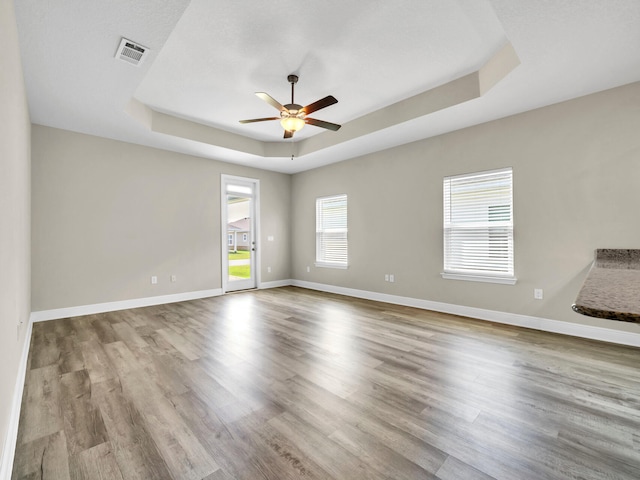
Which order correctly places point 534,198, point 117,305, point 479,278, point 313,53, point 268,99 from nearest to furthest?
point 313,53, point 268,99, point 534,198, point 479,278, point 117,305

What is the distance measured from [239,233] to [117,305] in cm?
260

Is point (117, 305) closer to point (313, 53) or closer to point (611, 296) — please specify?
point (313, 53)

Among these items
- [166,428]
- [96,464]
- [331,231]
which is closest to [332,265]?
[331,231]

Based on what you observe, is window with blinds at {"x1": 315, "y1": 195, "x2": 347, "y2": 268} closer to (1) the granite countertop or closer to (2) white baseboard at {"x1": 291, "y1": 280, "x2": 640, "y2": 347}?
(2) white baseboard at {"x1": 291, "y1": 280, "x2": 640, "y2": 347}

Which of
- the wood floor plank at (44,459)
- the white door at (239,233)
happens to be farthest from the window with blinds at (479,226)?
the wood floor plank at (44,459)

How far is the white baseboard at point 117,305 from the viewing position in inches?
163

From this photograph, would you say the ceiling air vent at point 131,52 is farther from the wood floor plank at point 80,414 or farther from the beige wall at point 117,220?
the wood floor plank at point 80,414

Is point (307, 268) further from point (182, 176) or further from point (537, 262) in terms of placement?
point (537, 262)

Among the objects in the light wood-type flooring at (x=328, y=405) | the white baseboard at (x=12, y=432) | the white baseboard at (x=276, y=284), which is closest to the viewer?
the white baseboard at (x=12, y=432)

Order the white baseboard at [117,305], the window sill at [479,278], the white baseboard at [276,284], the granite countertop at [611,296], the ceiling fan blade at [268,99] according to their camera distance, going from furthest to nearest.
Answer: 1. the white baseboard at [276,284]
2. the white baseboard at [117,305]
3. the window sill at [479,278]
4. the ceiling fan blade at [268,99]
5. the granite countertop at [611,296]

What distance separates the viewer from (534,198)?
3701 mm

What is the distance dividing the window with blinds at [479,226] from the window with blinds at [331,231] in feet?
7.06

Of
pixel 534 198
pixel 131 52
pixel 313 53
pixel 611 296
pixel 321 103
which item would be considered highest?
pixel 313 53

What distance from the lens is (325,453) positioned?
1583mm
